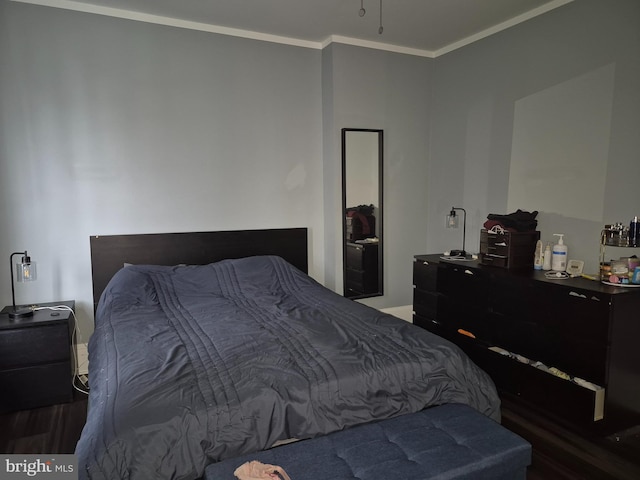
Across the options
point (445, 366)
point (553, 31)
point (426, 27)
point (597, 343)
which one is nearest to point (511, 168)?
point (553, 31)

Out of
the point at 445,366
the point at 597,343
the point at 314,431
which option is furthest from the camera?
the point at 597,343

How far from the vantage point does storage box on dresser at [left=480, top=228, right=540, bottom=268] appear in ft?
9.79

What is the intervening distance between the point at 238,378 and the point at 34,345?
1.70 metres

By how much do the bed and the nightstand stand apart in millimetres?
331

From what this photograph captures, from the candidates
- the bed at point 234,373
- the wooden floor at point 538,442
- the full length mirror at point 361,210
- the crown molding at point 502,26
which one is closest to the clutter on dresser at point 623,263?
the wooden floor at point 538,442

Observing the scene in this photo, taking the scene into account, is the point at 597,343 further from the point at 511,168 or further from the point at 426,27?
the point at 426,27

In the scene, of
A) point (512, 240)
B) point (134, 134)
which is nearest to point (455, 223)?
point (512, 240)

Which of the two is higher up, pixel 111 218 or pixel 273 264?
pixel 111 218

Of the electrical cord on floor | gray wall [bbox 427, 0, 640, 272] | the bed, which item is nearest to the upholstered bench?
the bed

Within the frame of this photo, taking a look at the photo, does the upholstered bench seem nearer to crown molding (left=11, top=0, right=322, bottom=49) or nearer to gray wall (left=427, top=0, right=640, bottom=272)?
gray wall (left=427, top=0, right=640, bottom=272)

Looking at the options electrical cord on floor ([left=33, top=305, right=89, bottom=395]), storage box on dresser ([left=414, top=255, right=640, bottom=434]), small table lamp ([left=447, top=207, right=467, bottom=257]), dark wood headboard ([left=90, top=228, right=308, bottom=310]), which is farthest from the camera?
small table lamp ([left=447, top=207, right=467, bottom=257])

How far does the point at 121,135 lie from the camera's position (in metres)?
3.20

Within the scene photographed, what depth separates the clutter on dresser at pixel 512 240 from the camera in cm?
299

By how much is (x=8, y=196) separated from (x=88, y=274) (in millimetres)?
722
